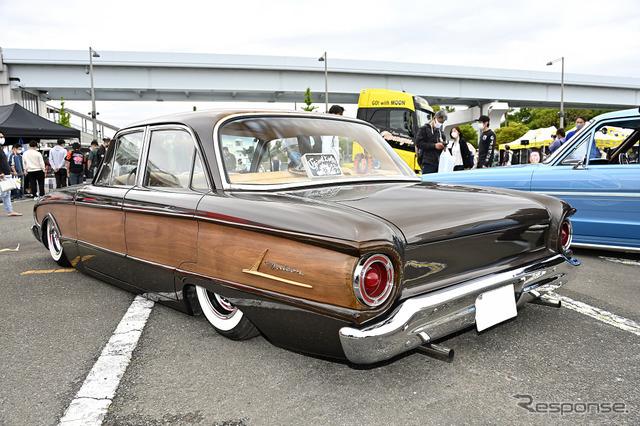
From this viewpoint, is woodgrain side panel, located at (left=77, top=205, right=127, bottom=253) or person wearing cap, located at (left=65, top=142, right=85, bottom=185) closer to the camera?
woodgrain side panel, located at (left=77, top=205, right=127, bottom=253)

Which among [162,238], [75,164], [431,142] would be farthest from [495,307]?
[75,164]

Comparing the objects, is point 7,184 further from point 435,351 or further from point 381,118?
point 381,118

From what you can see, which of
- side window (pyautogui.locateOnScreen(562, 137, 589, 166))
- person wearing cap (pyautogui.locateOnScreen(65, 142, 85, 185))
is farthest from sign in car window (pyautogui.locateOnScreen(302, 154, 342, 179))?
person wearing cap (pyautogui.locateOnScreen(65, 142, 85, 185))

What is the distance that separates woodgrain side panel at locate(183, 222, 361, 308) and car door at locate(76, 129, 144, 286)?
110cm

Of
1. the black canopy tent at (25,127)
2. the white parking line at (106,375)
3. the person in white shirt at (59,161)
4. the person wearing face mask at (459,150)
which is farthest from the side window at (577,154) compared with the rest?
the black canopy tent at (25,127)

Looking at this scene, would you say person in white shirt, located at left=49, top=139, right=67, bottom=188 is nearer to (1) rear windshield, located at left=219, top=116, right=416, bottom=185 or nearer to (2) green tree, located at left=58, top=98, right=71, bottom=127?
(1) rear windshield, located at left=219, top=116, right=416, bottom=185

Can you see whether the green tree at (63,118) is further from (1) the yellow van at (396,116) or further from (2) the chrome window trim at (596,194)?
(2) the chrome window trim at (596,194)

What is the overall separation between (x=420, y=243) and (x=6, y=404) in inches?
79.5

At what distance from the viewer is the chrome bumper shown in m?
1.96

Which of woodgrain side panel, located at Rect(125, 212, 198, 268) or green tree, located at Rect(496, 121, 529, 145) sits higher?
green tree, located at Rect(496, 121, 529, 145)

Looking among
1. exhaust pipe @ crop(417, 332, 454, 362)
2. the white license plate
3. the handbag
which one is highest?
the handbag

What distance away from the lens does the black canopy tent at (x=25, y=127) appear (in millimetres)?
15258

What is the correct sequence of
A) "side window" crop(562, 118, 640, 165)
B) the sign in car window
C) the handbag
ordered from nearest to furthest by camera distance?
the sign in car window
"side window" crop(562, 118, 640, 165)
the handbag

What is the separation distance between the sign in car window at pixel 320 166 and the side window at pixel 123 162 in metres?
1.33
